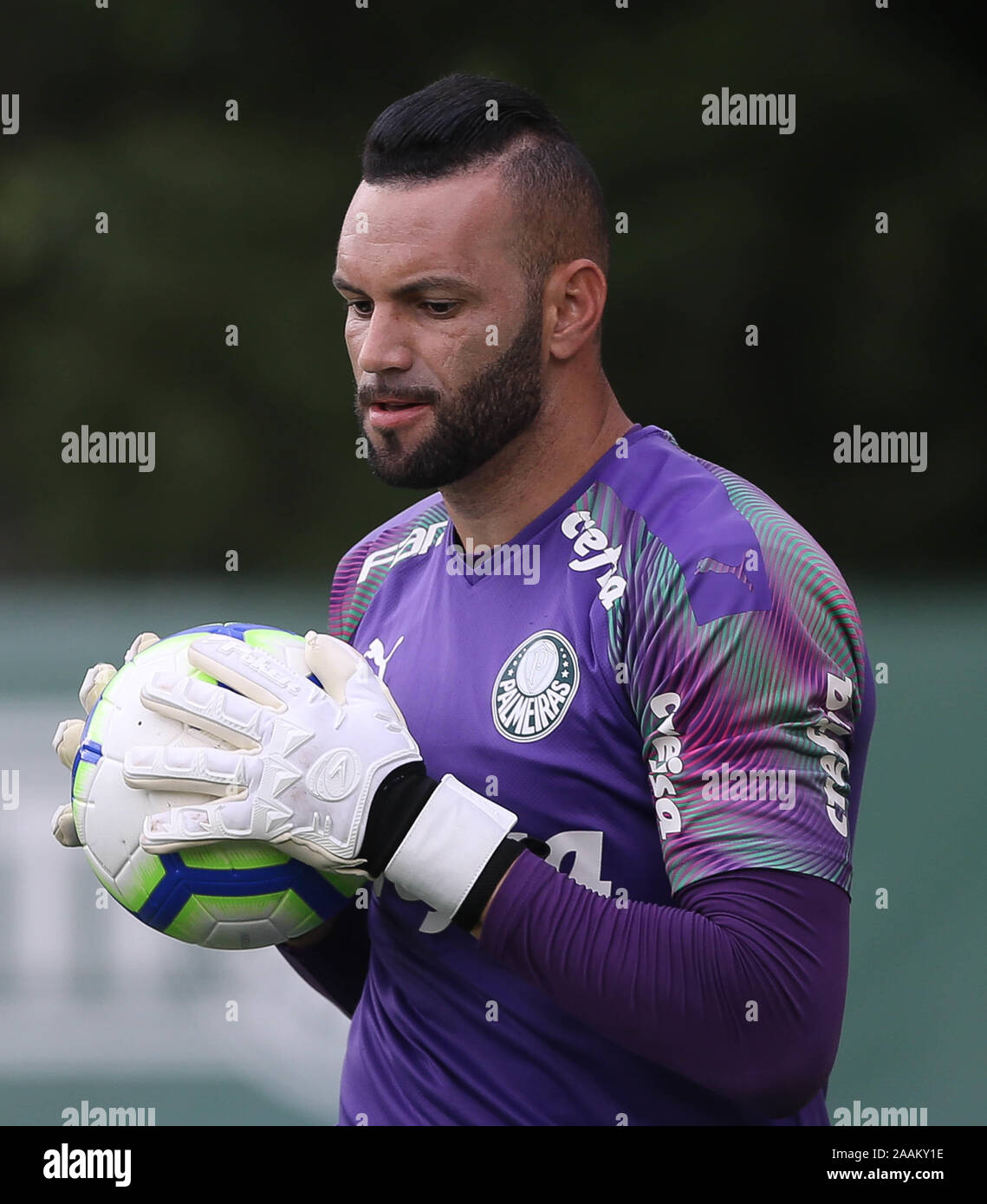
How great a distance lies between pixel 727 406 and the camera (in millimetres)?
10375

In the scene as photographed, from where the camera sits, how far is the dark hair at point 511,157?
1.78 m

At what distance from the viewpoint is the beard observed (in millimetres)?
1778

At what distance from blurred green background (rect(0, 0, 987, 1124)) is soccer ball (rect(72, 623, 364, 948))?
24.4ft

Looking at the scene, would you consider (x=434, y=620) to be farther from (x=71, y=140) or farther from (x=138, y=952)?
(x=71, y=140)

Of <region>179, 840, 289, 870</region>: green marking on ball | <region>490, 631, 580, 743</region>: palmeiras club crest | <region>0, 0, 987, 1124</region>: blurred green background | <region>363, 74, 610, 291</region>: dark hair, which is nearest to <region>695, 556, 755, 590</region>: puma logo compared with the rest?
<region>490, 631, 580, 743</region>: palmeiras club crest

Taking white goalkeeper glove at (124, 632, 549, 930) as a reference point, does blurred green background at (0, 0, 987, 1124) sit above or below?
above

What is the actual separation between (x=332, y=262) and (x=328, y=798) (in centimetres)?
950

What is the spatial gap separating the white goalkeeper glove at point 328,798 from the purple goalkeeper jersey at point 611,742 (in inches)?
2.3

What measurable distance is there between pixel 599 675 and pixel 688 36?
10.0 m

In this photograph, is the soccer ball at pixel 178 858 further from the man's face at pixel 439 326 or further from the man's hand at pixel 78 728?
the man's face at pixel 439 326
